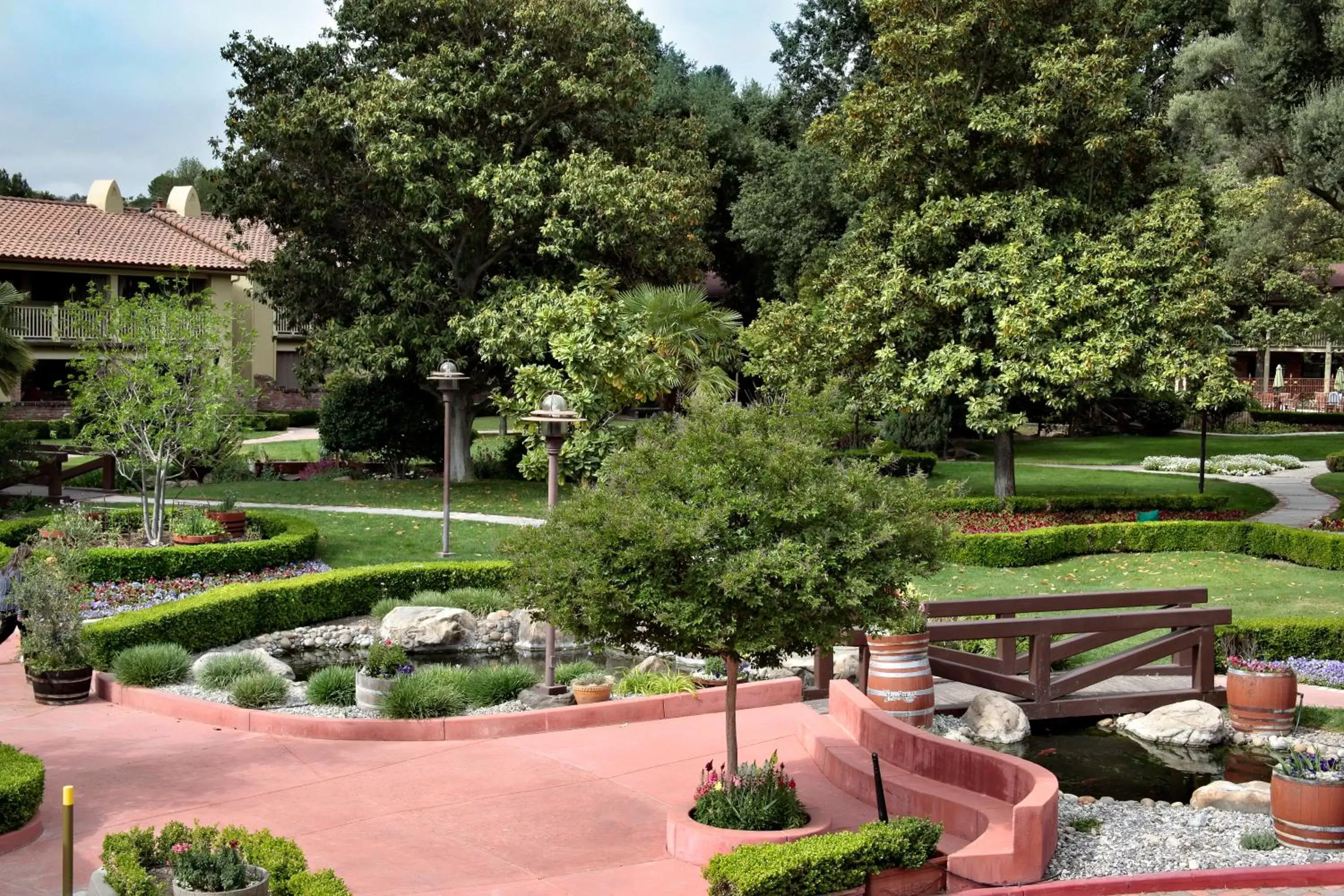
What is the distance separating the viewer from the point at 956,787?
32.1 ft

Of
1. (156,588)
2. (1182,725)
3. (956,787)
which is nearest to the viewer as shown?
(956,787)

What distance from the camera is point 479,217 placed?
28.9 m

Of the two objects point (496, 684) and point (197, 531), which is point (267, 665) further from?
point (197, 531)

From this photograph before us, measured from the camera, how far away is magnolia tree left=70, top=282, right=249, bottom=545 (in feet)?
65.1

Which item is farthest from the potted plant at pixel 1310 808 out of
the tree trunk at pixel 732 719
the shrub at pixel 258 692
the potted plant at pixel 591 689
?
the shrub at pixel 258 692

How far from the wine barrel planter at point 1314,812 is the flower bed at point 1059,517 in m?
13.8

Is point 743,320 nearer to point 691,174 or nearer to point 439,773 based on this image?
point 691,174

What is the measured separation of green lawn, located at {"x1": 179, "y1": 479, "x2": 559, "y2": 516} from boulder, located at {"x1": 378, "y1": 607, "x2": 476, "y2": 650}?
24.3 feet

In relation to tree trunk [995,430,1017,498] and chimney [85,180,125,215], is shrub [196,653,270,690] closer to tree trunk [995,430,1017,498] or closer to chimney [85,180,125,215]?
tree trunk [995,430,1017,498]

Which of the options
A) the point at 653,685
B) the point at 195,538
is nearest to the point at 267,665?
the point at 653,685

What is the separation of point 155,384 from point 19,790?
38.6 feet

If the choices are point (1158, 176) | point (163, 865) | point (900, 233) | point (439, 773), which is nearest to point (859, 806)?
point (439, 773)

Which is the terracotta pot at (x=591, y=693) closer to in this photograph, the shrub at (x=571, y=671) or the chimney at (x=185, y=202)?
the shrub at (x=571, y=671)

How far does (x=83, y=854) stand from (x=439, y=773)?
2.90 metres
